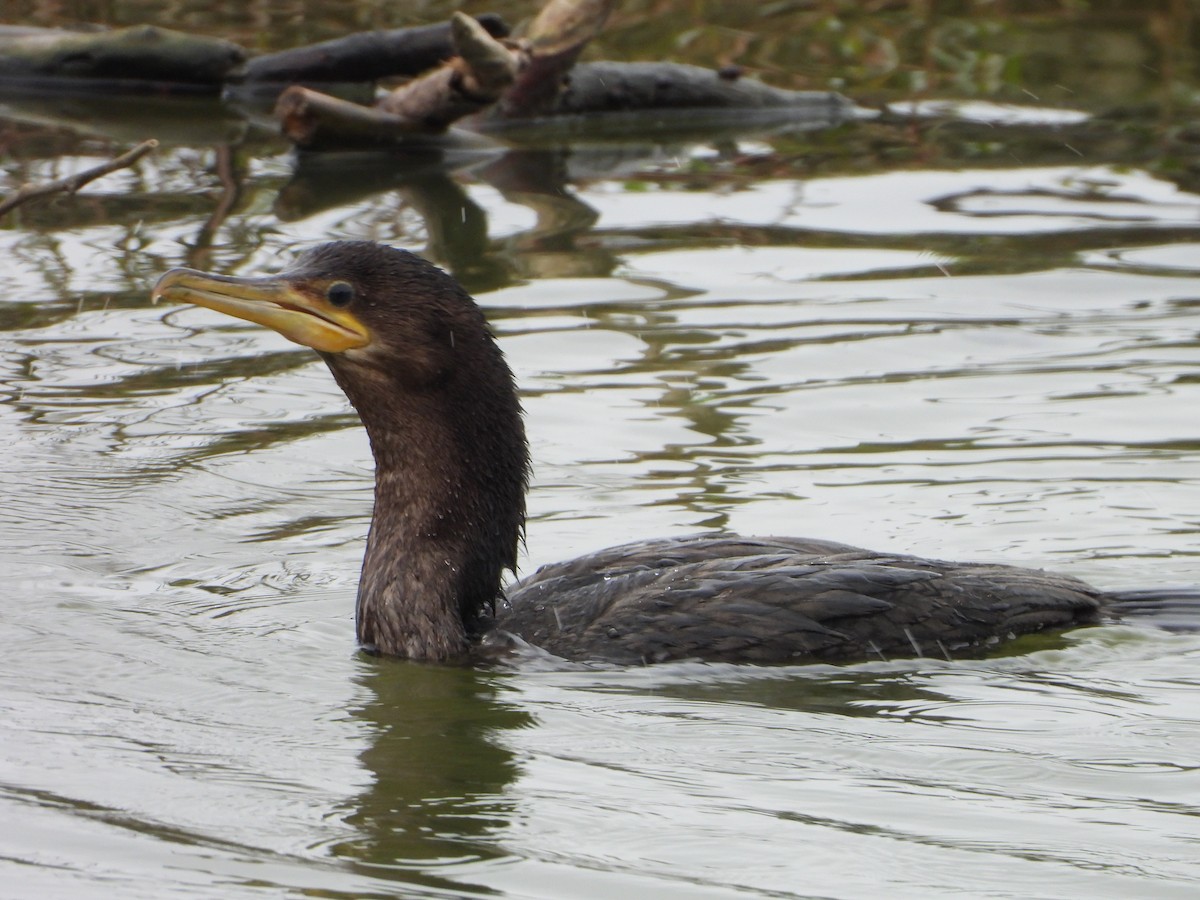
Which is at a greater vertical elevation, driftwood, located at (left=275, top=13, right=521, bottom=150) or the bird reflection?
driftwood, located at (left=275, top=13, right=521, bottom=150)

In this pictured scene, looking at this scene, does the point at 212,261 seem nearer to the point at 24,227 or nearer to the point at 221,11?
the point at 24,227

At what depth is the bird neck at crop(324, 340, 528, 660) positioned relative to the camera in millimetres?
5996

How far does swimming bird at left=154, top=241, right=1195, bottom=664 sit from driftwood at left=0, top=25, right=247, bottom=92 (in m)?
9.57

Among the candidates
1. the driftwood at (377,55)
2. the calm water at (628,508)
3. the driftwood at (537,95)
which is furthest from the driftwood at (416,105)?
the driftwood at (377,55)

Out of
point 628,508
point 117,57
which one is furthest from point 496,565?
point 117,57

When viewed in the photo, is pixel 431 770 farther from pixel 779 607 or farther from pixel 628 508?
pixel 628 508

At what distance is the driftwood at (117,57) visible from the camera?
15.0 metres

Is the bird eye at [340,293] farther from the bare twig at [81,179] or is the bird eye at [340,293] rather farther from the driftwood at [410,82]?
the driftwood at [410,82]

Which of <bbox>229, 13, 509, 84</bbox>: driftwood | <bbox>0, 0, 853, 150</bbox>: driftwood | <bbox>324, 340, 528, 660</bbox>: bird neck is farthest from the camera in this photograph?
<bbox>229, 13, 509, 84</bbox>: driftwood

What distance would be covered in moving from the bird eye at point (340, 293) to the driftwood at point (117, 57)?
9586 millimetres

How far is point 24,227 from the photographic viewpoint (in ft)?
38.6

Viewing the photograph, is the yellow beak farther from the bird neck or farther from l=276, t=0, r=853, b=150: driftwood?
l=276, t=0, r=853, b=150: driftwood

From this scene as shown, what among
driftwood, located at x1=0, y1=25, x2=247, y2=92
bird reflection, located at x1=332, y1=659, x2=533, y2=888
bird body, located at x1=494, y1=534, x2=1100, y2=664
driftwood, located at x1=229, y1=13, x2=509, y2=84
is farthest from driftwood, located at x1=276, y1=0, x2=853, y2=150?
bird reflection, located at x1=332, y1=659, x2=533, y2=888

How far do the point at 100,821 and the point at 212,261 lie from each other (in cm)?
647
